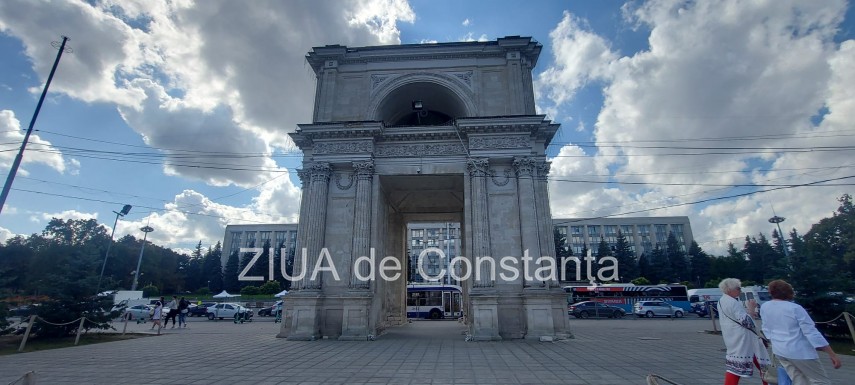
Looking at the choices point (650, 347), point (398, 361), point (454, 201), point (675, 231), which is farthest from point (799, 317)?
point (675, 231)

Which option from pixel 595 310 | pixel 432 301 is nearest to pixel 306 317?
pixel 432 301

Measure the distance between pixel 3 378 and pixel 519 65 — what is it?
22315 mm

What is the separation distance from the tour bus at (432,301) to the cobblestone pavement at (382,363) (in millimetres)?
19914

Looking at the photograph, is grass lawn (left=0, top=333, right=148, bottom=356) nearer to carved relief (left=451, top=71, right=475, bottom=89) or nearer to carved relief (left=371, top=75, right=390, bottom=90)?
carved relief (left=371, top=75, right=390, bottom=90)

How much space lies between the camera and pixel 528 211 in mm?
18469

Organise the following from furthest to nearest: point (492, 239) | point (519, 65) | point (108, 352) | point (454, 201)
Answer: point (454, 201) < point (519, 65) < point (492, 239) < point (108, 352)

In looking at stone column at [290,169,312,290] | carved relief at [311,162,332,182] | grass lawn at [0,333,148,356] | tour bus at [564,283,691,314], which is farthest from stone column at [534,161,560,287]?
tour bus at [564,283,691,314]

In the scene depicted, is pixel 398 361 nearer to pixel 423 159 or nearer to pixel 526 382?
pixel 526 382

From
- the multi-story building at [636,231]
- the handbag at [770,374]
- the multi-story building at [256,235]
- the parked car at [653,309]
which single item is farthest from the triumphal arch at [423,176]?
the multi-story building at [256,235]

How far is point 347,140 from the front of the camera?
1981 centimetres

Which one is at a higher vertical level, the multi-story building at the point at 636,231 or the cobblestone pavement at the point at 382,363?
the multi-story building at the point at 636,231

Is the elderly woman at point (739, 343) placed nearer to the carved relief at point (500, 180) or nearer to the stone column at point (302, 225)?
the carved relief at point (500, 180)

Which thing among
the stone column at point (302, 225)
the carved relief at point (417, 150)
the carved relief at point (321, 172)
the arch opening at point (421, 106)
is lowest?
the stone column at point (302, 225)

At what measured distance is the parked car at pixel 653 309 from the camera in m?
37.9
